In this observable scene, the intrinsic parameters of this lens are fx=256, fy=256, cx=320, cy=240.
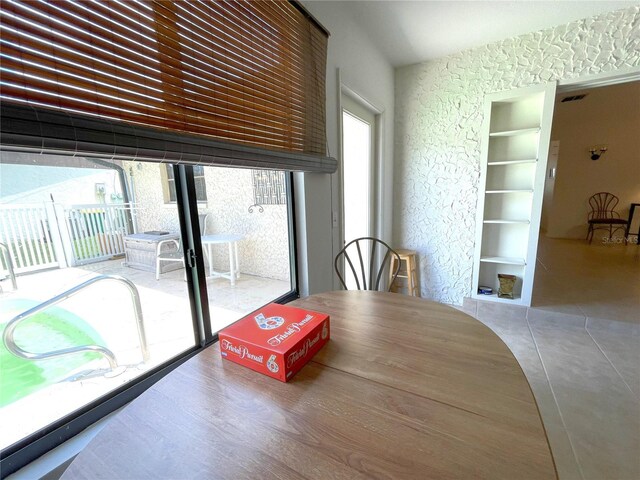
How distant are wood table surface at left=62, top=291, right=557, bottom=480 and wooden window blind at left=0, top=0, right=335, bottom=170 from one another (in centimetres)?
71

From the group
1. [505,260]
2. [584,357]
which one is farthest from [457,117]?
[584,357]

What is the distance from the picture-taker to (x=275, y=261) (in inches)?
78.4

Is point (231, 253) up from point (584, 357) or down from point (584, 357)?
up

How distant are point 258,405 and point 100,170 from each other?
101 centimetres

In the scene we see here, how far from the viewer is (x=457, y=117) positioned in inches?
99.9

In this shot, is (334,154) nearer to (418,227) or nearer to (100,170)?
(100,170)

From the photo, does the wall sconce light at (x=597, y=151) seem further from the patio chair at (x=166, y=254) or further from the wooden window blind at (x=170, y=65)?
the patio chair at (x=166, y=254)

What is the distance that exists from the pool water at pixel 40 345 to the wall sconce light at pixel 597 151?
755 centimetres

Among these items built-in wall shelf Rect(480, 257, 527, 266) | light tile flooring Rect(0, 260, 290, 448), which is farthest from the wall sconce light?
light tile flooring Rect(0, 260, 290, 448)

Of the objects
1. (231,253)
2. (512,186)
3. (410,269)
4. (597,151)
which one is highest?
(597,151)

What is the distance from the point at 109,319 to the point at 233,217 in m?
0.93

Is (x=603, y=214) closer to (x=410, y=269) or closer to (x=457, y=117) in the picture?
(x=457, y=117)

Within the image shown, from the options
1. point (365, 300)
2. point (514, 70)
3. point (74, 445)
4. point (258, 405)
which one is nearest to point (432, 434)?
point (258, 405)

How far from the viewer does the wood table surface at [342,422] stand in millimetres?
460
